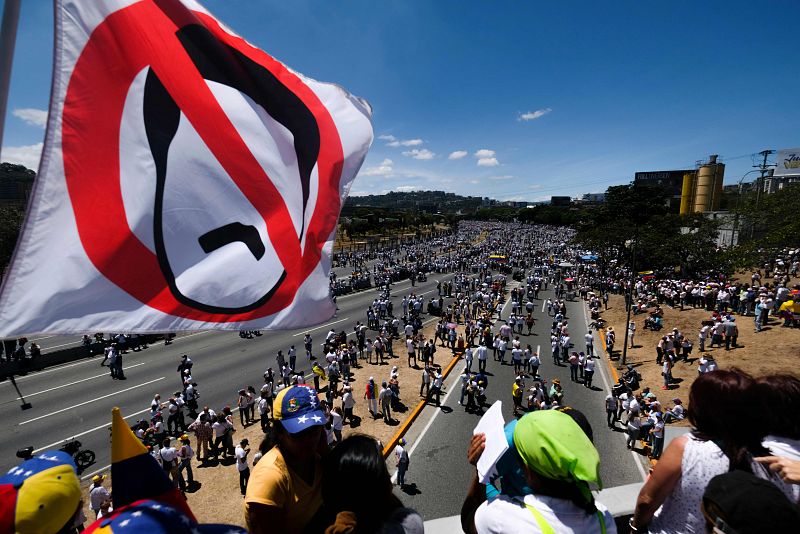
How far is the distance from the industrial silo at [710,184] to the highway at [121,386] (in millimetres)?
70334

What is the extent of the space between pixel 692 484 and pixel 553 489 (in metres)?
1.01

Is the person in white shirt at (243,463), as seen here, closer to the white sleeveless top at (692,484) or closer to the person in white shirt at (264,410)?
the person in white shirt at (264,410)

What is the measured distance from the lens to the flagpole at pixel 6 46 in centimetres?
190

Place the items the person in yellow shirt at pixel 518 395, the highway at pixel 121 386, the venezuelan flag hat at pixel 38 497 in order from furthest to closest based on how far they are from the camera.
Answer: the person in yellow shirt at pixel 518 395 → the highway at pixel 121 386 → the venezuelan flag hat at pixel 38 497

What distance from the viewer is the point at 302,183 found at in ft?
12.5

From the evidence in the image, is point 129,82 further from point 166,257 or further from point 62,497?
point 62,497

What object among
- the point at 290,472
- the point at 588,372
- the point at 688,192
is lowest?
the point at 588,372

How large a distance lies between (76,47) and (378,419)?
12.0 m

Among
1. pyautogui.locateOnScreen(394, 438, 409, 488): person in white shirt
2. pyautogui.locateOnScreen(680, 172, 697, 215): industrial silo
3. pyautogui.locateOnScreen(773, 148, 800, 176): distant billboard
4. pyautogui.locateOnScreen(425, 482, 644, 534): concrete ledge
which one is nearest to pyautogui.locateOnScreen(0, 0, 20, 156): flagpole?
pyautogui.locateOnScreen(425, 482, 644, 534): concrete ledge

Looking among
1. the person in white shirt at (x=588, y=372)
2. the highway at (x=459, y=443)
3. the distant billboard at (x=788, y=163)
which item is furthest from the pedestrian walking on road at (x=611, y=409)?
the distant billboard at (x=788, y=163)

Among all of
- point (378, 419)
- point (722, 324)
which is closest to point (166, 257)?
point (378, 419)

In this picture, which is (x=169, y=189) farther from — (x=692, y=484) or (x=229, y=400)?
(x=229, y=400)

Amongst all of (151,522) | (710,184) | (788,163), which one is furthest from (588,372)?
(788,163)

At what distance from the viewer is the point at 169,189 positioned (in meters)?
2.91
